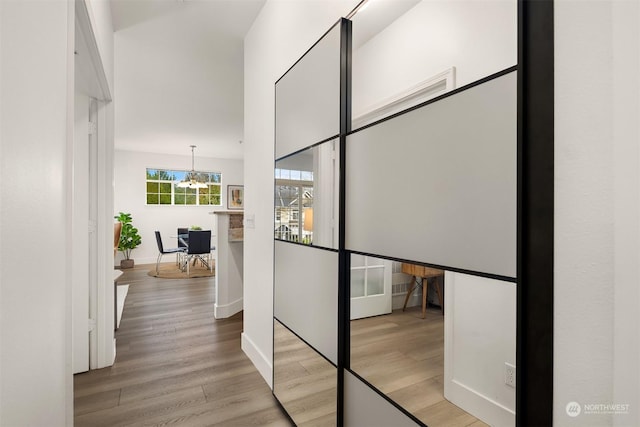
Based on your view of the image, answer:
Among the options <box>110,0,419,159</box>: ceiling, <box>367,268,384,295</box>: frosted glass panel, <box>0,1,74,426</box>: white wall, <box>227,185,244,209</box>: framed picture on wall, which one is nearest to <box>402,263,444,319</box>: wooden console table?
<box>367,268,384,295</box>: frosted glass panel

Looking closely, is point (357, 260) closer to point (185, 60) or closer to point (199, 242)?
point (185, 60)

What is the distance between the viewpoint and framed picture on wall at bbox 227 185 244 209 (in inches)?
359

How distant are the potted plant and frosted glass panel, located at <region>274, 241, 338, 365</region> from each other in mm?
6581

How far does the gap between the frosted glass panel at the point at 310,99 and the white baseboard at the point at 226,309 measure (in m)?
2.30

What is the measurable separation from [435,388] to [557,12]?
1042 mm

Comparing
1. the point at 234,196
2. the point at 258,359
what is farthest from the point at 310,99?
the point at 234,196

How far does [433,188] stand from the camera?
1.02 metres

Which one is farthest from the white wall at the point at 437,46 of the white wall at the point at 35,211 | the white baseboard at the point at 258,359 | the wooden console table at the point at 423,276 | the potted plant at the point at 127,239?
the potted plant at the point at 127,239

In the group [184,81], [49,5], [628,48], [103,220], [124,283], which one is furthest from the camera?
[124,283]

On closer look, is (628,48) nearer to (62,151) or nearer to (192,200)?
(62,151)

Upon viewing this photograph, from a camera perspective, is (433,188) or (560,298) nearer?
(560,298)

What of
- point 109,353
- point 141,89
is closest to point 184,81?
point 141,89

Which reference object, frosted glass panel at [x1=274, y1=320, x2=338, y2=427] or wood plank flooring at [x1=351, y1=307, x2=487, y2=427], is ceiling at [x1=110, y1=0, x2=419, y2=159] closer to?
wood plank flooring at [x1=351, y1=307, x2=487, y2=427]

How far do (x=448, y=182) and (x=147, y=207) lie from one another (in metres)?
8.51
